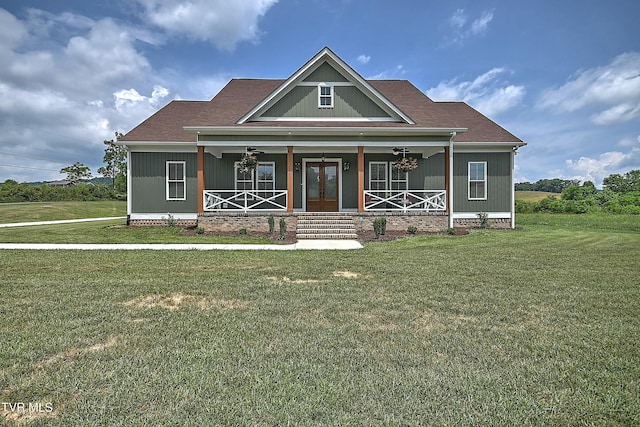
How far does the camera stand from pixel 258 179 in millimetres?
16344

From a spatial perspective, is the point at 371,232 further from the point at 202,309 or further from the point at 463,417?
the point at 463,417

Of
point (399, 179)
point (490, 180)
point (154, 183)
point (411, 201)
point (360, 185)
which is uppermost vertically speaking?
point (399, 179)

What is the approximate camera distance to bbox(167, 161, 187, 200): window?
51.9 ft

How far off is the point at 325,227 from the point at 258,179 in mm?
4944

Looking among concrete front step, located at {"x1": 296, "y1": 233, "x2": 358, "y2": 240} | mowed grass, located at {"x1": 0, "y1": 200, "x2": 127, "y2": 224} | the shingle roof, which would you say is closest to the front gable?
the shingle roof

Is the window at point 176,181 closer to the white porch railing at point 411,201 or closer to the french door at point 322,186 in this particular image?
the french door at point 322,186

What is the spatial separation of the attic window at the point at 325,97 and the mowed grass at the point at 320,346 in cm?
991

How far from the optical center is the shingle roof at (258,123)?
14.6 m

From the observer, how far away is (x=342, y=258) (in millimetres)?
8391

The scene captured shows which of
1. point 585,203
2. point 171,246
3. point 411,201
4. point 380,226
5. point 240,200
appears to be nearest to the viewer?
point 171,246

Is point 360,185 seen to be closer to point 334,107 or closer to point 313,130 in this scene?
point 313,130

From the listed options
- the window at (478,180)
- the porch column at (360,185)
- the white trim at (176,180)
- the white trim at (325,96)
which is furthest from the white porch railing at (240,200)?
the window at (478,180)

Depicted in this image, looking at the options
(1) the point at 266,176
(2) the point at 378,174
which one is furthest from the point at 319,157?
(2) the point at 378,174

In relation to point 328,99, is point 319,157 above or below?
below
